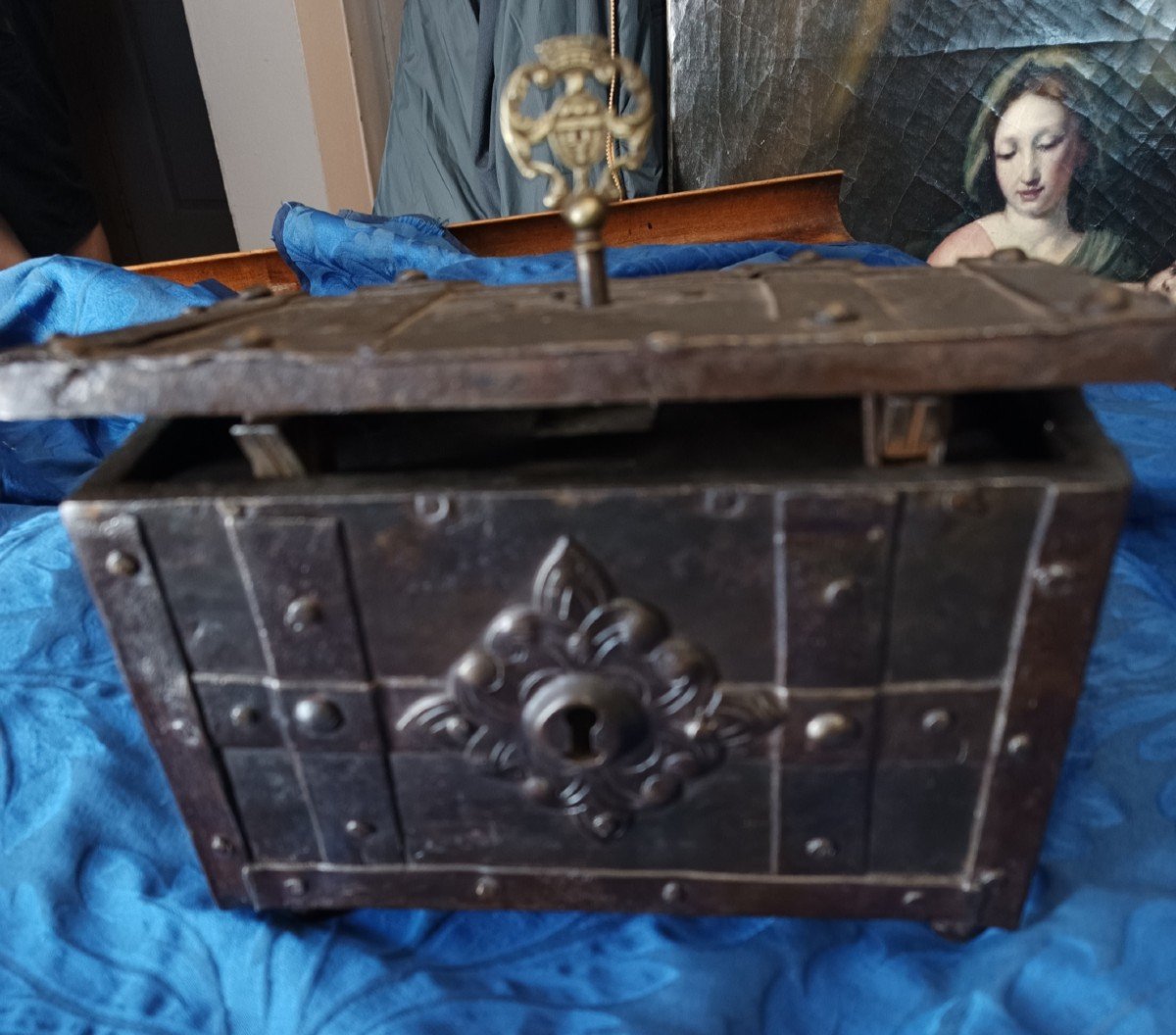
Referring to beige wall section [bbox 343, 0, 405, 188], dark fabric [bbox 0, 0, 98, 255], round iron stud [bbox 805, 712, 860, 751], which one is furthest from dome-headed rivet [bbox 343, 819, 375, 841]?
beige wall section [bbox 343, 0, 405, 188]

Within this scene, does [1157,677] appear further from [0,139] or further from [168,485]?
[0,139]

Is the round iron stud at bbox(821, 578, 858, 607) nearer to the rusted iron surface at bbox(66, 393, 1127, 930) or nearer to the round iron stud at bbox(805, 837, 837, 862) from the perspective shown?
the rusted iron surface at bbox(66, 393, 1127, 930)

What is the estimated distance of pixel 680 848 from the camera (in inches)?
31.3

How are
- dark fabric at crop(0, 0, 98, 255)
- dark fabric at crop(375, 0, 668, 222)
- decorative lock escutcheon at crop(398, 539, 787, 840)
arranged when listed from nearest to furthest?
1. decorative lock escutcheon at crop(398, 539, 787, 840)
2. dark fabric at crop(375, 0, 668, 222)
3. dark fabric at crop(0, 0, 98, 255)

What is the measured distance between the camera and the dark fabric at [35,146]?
2.46 m

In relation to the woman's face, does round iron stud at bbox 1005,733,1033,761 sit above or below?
below

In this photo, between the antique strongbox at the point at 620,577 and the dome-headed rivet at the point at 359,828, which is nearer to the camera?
the antique strongbox at the point at 620,577

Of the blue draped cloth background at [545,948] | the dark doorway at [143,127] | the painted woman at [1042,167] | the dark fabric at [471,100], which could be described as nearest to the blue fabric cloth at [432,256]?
the painted woman at [1042,167]

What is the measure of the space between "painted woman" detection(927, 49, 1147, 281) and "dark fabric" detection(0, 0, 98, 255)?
2378 mm

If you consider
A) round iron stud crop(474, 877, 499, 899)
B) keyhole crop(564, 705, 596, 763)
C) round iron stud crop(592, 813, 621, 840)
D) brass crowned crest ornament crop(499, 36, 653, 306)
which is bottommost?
round iron stud crop(474, 877, 499, 899)

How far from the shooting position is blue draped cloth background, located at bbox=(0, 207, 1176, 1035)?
786 mm

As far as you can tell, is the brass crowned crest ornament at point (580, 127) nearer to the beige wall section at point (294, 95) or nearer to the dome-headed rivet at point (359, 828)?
the dome-headed rivet at point (359, 828)

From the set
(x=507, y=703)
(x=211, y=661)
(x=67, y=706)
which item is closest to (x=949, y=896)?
(x=507, y=703)

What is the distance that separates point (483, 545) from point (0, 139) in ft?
8.32
